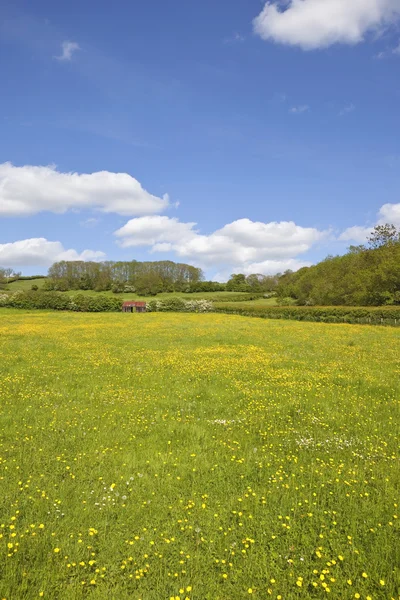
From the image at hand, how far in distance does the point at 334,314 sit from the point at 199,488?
49682mm

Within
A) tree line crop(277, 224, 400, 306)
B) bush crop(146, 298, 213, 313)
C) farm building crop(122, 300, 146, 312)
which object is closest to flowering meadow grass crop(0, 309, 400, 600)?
tree line crop(277, 224, 400, 306)

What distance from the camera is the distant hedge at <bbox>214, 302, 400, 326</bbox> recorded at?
150 feet

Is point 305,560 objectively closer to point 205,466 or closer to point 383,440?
point 205,466

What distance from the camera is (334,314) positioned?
5209 cm

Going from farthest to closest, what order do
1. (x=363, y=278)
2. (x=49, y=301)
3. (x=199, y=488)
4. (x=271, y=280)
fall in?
(x=271, y=280)
(x=49, y=301)
(x=363, y=278)
(x=199, y=488)

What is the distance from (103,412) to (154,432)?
93.9 inches

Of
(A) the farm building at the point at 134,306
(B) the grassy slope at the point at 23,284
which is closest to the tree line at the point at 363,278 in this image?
(A) the farm building at the point at 134,306

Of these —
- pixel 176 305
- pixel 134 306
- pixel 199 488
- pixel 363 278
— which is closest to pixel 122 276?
pixel 134 306

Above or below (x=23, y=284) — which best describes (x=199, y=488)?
below

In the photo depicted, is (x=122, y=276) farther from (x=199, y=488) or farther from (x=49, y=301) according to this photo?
(x=199, y=488)

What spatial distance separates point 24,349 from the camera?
22.2 m

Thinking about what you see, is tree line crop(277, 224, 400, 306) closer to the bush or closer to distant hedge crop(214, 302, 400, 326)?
distant hedge crop(214, 302, 400, 326)

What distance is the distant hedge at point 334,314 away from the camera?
45719 mm

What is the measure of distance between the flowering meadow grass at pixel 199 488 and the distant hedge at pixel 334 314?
117 ft
